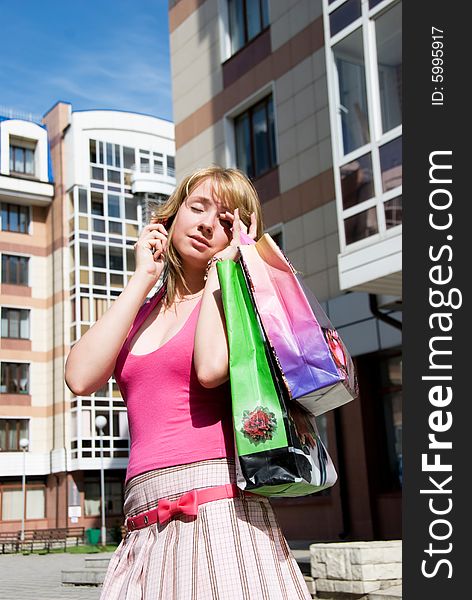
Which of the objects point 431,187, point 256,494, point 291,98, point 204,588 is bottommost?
point 204,588

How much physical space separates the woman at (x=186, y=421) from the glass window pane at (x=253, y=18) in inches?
685

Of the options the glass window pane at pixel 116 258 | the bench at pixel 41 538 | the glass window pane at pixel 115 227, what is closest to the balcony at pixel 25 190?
the glass window pane at pixel 115 227

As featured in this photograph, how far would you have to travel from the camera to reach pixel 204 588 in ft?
5.61

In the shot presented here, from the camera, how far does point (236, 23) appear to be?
1938 cm

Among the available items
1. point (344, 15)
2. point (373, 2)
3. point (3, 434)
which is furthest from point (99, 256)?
point (373, 2)

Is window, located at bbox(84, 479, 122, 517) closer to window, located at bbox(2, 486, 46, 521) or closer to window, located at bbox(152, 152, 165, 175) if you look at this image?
window, located at bbox(2, 486, 46, 521)

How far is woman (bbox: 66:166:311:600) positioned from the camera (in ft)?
5.75

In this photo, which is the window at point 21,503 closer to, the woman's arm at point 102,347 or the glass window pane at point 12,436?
the glass window pane at point 12,436

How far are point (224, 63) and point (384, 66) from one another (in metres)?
7.70

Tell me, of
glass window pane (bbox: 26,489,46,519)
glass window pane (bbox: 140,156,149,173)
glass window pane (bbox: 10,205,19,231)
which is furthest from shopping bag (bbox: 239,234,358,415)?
glass window pane (bbox: 140,156,149,173)

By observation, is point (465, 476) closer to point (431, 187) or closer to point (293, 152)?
point (431, 187)

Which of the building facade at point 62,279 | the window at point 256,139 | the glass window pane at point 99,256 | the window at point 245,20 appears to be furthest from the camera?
the glass window pane at point 99,256

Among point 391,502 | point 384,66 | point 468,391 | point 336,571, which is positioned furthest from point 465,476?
point 391,502

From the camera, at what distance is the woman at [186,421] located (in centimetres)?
175
